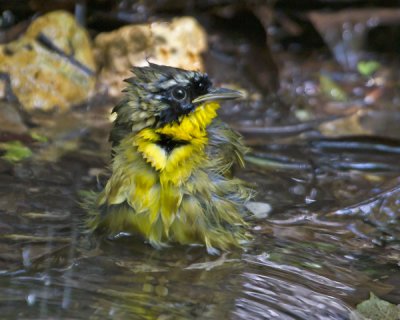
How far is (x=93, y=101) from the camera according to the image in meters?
6.68

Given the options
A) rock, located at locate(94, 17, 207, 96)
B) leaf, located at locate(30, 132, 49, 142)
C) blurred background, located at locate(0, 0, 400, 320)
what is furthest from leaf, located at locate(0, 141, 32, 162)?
rock, located at locate(94, 17, 207, 96)

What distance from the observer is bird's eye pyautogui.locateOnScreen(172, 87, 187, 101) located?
3.91 metres

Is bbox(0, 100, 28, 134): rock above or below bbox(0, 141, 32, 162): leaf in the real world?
above

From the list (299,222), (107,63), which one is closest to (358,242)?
(299,222)

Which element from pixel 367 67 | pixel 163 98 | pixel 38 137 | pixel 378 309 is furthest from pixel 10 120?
pixel 367 67

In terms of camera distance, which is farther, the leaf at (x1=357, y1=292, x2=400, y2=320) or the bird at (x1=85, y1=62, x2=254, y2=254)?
the bird at (x1=85, y1=62, x2=254, y2=254)

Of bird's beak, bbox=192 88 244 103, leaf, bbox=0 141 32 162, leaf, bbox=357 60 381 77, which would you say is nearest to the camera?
bird's beak, bbox=192 88 244 103

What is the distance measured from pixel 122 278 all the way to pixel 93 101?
3.40 m

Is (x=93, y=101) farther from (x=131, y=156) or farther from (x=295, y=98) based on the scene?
(x=131, y=156)

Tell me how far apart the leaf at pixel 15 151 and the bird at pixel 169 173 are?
3.91ft

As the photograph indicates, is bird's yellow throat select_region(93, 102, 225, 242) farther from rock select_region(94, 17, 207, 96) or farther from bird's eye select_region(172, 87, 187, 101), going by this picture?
rock select_region(94, 17, 207, 96)

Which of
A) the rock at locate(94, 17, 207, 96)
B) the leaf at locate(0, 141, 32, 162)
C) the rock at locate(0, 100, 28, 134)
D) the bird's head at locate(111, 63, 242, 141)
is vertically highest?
the rock at locate(94, 17, 207, 96)

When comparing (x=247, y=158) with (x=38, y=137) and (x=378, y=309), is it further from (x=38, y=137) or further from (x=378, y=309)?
(x=378, y=309)

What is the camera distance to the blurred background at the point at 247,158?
3410 millimetres
